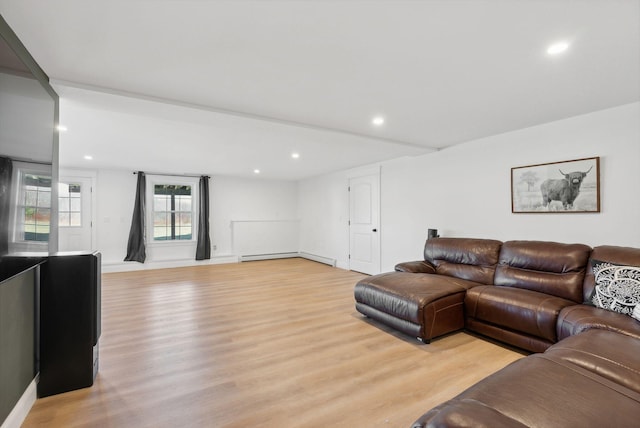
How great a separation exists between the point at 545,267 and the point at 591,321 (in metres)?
0.89

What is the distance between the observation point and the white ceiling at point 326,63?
1510 mm

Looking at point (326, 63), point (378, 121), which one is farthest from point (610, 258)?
point (326, 63)

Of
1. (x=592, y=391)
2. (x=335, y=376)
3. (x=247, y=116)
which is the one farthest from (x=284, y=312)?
(x=592, y=391)

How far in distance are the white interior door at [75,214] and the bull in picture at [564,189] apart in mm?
8107

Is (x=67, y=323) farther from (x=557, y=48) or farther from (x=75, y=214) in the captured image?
(x=75, y=214)

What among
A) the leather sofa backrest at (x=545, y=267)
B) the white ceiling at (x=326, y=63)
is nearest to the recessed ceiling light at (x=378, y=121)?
the white ceiling at (x=326, y=63)

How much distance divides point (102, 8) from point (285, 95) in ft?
4.38

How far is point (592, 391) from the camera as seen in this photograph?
4.06 ft

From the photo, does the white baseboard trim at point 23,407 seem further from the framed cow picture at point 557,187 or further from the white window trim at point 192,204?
the white window trim at point 192,204

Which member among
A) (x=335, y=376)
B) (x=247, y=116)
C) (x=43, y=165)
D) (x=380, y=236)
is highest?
(x=247, y=116)

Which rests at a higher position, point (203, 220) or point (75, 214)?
point (75, 214)

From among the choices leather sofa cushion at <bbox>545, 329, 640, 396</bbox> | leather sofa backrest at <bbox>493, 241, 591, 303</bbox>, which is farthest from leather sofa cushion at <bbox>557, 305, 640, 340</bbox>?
leather sofa backrest at <bbox>493, 241, 591, 303</bbox>

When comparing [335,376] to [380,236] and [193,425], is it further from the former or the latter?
[380,236]

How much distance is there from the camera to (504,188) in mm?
3734
